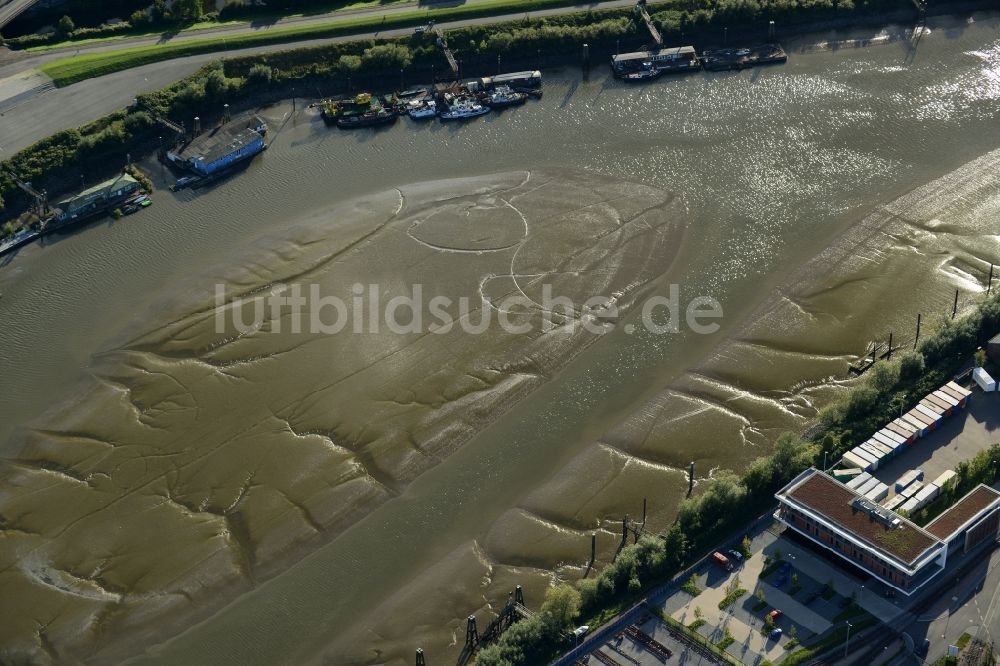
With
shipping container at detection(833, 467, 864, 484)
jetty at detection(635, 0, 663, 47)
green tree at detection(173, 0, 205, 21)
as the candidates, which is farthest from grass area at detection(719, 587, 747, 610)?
green tree at detection(173, 0, 205, 21)

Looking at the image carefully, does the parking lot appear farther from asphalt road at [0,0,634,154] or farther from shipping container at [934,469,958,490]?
asphalt road at [0,0,634,154]

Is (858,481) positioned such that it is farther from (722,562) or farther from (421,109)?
(421,109)

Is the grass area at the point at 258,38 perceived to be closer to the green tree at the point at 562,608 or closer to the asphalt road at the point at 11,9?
the asphalt road at the point at 11,9

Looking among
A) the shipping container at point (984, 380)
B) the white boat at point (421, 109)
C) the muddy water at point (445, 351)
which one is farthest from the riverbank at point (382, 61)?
the shipping container at point (984, 380)

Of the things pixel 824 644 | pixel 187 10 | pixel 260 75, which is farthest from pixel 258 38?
pixel 824 644

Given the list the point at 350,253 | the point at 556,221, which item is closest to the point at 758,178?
the point at 556,221
